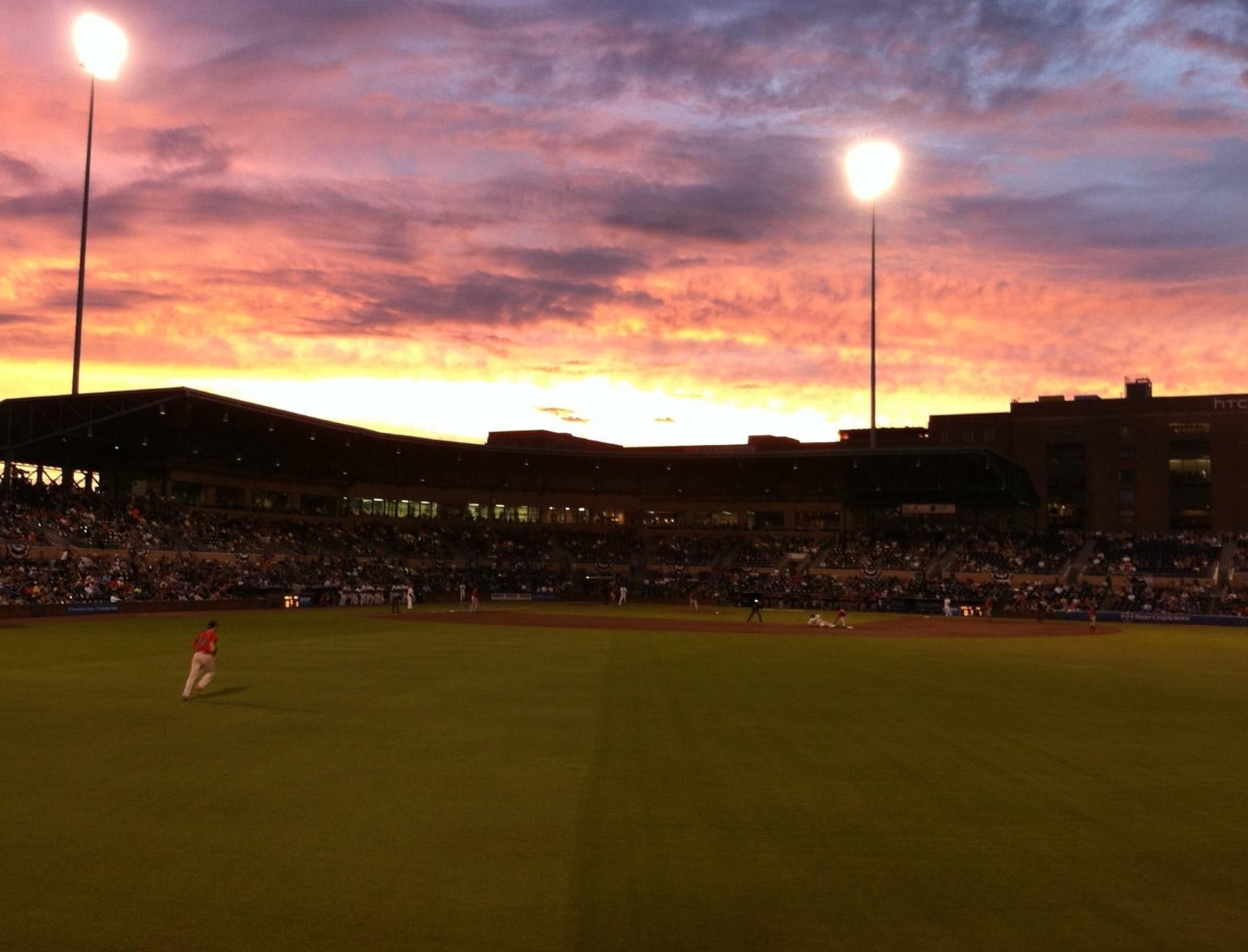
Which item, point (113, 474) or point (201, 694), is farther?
point (113, 474)

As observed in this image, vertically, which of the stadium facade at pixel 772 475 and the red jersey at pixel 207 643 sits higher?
the stadium facade at pixel 772 475

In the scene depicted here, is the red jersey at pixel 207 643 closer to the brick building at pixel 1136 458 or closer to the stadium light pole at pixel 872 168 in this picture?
the stadium light pole at pixel 872 168

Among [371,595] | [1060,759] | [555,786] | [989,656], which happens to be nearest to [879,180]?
[989,656]

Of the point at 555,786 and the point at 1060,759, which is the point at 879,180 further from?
the point at 555,786

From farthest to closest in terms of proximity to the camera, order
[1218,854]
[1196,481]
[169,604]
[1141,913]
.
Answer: [1196,481] < [169,604] < [1218,854] < [1141,913]

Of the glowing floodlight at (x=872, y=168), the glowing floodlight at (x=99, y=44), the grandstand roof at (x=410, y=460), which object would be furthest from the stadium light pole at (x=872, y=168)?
the glowing floodlight at (x=99, y=44)

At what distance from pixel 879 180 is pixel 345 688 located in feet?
143

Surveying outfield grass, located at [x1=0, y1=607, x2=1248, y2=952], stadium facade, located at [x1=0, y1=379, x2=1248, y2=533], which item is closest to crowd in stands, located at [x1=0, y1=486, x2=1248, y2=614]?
stadium facade, located at [x1=0, y1=379, x2=1248, y2=533]

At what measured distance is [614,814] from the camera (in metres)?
11.0

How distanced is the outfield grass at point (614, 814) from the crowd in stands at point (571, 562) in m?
32.8

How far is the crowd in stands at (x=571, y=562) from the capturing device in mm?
51719

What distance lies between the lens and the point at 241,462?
7181 centimetres

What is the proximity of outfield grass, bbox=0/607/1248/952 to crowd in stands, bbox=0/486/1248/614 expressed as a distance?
107ft

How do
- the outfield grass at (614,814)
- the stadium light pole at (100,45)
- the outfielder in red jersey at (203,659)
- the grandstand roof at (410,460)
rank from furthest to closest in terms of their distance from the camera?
the grandstand roof at (410,460), the stadium light pole at (100,45), the outfielder in red jersey at (203,659), the outfield grass at (614,814)
